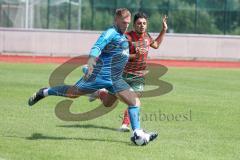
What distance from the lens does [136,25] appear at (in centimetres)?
1132

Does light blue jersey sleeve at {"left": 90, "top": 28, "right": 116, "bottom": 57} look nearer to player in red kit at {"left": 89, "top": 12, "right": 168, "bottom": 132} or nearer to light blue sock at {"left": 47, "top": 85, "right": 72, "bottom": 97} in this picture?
light blue sock at {"left": 47, "top": 85, "right": 72, "bottom": 97}

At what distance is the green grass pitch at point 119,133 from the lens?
9164mm

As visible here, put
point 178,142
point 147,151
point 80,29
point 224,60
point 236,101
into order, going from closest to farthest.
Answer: point 147,151 → point 178,142 → point 236,101 → point 224,60 → point 80,29

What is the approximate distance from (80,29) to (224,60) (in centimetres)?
888

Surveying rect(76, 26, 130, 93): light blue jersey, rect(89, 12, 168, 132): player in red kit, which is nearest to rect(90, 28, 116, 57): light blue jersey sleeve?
rect(76, 26, 130, 93): light blue jersey

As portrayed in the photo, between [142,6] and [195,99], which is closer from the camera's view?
[195,99]

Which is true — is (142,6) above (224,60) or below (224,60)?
above

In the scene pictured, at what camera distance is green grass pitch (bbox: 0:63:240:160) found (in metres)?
9.16

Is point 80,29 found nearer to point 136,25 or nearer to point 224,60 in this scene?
point 224,60

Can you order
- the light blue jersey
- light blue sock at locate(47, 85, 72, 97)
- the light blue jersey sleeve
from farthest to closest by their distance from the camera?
light blue sock at locate(47, 85, 72, 97) → the light blue jersey → the light blue jersey sleeve

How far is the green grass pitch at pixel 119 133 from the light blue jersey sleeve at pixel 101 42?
129cm

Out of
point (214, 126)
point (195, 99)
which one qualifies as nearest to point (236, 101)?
point (195, 99)

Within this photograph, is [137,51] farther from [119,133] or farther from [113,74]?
[119,133]

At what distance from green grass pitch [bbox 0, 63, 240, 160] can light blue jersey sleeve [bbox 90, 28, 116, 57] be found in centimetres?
129
